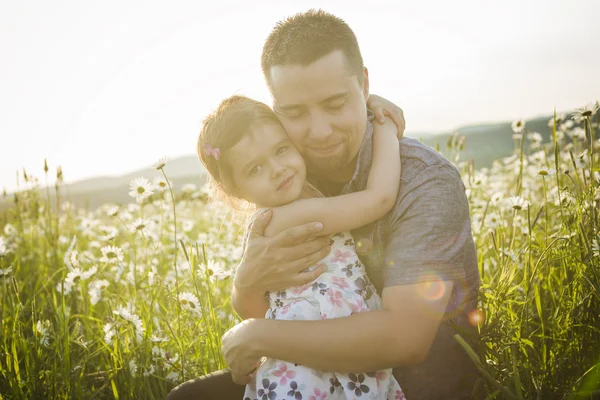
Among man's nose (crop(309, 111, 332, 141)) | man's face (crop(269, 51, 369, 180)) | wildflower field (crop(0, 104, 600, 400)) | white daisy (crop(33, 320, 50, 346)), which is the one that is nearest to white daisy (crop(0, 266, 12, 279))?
wildflower field (crop(0, 104, 600, 400))

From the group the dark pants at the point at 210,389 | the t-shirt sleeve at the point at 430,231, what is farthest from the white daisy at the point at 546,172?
the dark pants at the point at 210,389

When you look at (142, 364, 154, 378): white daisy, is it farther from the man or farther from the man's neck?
the man's neck

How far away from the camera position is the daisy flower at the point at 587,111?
255 centimetres

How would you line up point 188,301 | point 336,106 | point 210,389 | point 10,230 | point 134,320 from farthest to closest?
point 10,230
point 188,301
point 134,320
point 336,106
point 210,389

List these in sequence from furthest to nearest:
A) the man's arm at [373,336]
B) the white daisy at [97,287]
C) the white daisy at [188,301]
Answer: the white daisy at [97,287] → the white daisy at [188,301] → the man's arm at [373,336]

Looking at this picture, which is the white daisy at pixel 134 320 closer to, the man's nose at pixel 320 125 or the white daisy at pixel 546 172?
the man's nose at pixel 320 125

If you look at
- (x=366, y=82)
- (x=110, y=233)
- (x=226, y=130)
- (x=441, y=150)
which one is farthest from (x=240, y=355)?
(x=441, y=150)

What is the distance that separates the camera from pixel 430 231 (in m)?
1.89

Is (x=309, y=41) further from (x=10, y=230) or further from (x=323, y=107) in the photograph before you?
(x=10, y=230)

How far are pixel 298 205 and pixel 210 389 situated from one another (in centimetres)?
86

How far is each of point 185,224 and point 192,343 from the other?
3168 millimetres

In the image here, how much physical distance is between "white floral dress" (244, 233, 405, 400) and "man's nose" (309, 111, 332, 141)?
0.48 meters

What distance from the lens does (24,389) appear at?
8.56 ft

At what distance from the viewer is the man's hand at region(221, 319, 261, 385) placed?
1932 millimetres
